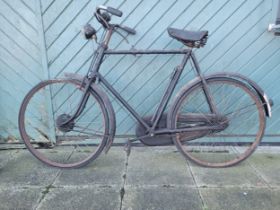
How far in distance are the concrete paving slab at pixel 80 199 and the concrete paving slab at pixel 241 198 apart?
2.62 ft

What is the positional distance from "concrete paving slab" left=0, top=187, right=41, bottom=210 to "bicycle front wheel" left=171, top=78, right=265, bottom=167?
1.45m

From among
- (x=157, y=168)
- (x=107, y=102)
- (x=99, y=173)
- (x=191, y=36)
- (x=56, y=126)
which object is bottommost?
(x=56, y=126)

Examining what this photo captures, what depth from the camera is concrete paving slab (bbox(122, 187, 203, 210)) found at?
8.26 ft

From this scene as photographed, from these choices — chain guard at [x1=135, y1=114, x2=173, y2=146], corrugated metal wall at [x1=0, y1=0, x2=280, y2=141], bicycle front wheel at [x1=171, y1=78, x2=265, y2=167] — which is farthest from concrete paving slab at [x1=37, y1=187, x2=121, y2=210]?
corrugated metal wall at [x1=0, y1=0, x2=280, y2=141]

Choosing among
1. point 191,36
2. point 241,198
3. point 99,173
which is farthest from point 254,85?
point 99,173

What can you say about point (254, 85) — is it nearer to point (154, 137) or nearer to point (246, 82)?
point (246, 82)

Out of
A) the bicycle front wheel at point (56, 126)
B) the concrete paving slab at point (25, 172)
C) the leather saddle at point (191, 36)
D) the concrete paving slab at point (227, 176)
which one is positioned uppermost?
the leather saddle at point (191, 36)

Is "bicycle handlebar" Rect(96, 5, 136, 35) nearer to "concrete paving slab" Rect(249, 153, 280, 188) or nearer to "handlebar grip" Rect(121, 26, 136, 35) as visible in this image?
"handlebar grip" Rect(121, 26, 136, 35)

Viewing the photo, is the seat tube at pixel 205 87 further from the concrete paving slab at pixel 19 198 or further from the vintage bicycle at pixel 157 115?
the concrete paving slab at pixel 19 198

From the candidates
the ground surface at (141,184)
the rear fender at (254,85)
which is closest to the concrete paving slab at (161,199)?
the ground surface at (141,184)

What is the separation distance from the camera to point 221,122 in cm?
311

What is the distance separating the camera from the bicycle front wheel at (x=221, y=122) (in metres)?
3.13

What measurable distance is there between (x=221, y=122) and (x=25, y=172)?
206 cm

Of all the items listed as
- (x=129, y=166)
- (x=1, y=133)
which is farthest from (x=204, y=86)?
(x=1, y=133)
